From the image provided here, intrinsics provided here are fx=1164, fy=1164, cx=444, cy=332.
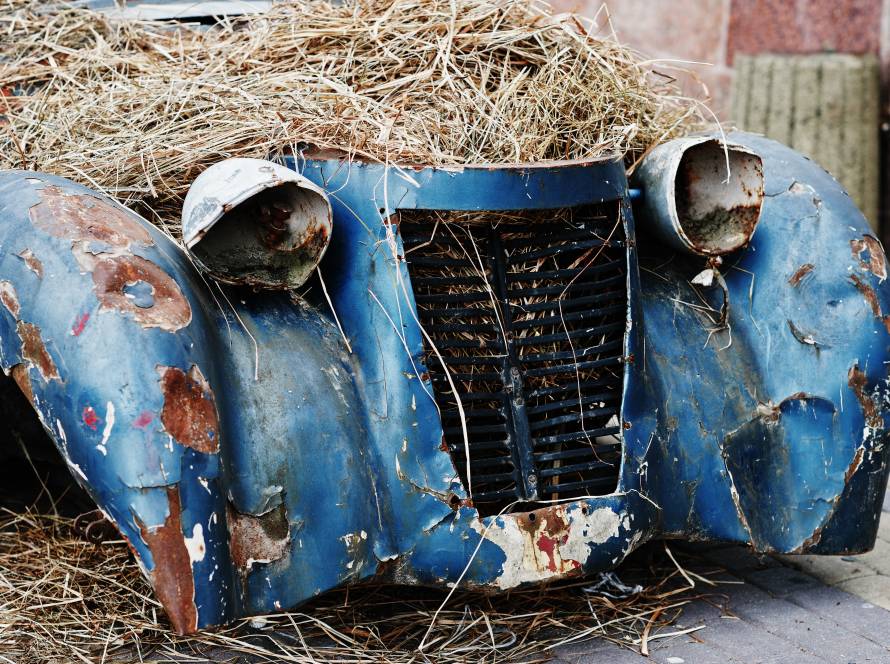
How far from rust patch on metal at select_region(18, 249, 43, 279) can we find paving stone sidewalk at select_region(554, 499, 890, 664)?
143 cm

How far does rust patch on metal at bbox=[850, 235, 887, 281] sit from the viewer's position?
301 cm

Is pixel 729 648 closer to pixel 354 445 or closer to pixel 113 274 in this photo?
pixel 354 445

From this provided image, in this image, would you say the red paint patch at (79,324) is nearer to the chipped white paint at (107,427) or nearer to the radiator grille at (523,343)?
the chipped white paint at (107,427)

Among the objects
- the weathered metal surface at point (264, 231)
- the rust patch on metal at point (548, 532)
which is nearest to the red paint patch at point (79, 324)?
the weathered metal surface at point (264, 231)

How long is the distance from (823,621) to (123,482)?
1779mm

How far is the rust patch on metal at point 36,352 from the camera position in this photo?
90.8 inches

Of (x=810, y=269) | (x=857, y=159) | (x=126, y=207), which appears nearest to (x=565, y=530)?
(x=810, y=269)

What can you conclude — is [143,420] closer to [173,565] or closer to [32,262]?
[173,565]

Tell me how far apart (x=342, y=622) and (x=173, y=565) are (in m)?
0.67

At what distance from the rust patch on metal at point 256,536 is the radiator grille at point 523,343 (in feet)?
1.35

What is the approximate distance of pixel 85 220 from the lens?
8.01ft

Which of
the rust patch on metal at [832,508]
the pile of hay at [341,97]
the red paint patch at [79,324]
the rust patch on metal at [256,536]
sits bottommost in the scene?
the rust patch on metal at [832,508]

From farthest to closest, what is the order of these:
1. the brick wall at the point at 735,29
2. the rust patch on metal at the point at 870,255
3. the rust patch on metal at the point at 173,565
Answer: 1. the brick wall at the point at 735,29
2. the rust patch on metal at the point at 870,255
3. the rust patch on metal at the point at 173,565

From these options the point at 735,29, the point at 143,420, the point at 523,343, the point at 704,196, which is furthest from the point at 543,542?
the point at 735,29
